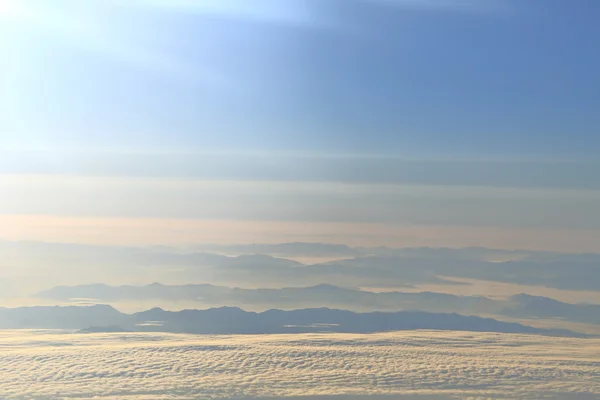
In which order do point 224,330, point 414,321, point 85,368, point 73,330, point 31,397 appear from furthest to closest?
point 414,321, point 224,330, point 73,330, point 85,368, point 31,397

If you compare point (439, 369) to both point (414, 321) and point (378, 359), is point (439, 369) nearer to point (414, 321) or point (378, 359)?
point (378, 359)

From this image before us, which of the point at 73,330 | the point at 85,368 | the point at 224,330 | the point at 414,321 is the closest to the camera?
the point at 85,368

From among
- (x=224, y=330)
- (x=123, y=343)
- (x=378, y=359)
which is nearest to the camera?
(x=378, y=359)

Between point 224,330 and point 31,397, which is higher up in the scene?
point 224,330

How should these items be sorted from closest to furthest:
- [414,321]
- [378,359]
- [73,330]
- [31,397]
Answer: [31,397] → [378,359] → [73,330] → [414,321]

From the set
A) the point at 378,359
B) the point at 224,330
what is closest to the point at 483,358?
the point at 378,359

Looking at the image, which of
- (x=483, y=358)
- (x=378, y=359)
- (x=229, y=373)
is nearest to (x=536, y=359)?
(x=483, y=358)

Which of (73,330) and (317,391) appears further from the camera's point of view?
(73,330)

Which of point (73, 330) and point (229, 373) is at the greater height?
point (73, 330)

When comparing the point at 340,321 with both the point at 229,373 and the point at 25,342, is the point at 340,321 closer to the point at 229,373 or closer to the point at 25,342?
the point at 229,373
